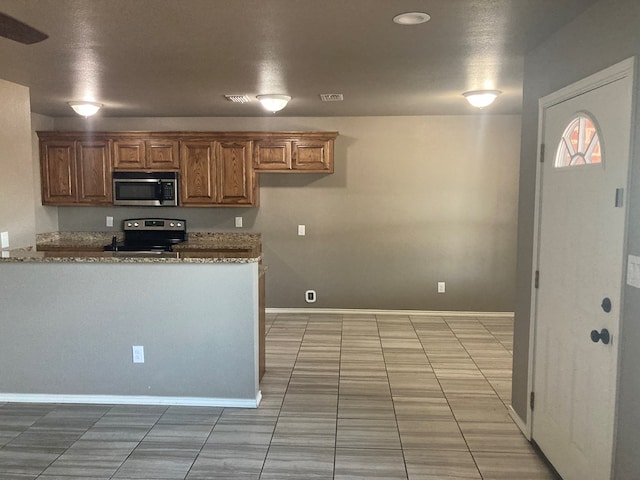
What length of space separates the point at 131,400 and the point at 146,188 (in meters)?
2.89

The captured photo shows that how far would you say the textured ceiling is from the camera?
2365 mm

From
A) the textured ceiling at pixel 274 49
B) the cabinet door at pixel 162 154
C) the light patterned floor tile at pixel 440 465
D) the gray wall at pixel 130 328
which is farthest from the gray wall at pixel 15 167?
the light patterned floor tile at pixel 440 465

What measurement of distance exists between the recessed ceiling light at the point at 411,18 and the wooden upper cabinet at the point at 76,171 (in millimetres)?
4366

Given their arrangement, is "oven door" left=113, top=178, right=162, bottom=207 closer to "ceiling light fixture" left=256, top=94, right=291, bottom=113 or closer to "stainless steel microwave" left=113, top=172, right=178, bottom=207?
"stainless steel microwave" left=113, top=172, right=178, bottom=207

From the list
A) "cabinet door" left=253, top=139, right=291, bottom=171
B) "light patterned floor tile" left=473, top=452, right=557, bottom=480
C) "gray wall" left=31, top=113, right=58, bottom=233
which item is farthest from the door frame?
"gray wall" left=31, top=113, right=58, bottom=233

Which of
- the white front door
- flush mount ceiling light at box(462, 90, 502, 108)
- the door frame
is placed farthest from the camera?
flush mount ceiling light at box(462, 90, 502, 108)

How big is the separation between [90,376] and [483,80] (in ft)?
12.3

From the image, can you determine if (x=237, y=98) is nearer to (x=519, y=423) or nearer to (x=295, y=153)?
(x=295, y=153)

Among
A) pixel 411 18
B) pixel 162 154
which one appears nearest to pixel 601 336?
pixel 411 18

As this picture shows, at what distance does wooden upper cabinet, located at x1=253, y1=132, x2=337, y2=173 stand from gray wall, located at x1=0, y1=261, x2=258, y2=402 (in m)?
2.49

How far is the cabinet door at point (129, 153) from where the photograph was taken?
578cm

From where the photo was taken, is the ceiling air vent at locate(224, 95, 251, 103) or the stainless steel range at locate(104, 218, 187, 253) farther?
the stainless steel range at locate(104, 218, 187, 253)

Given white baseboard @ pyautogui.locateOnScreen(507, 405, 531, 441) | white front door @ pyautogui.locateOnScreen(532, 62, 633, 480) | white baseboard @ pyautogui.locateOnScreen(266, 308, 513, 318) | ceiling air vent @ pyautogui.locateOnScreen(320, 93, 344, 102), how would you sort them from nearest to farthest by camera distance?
white front door @ pyautogui.locateOnScreen(532, 62, 633, 480), white baseboard @ pyautogui.locateOnScreen(507, 405, 531, 441), ceiling air vent @ pyautogui.locateOnScreen(320, 93, 344, 102), white baseboard @ pyautogui.locateOnScreen(266, 308, 513, 318)

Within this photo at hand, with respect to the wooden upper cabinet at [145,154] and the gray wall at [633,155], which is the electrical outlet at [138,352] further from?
the wooden upper cabinet at [145,154]
